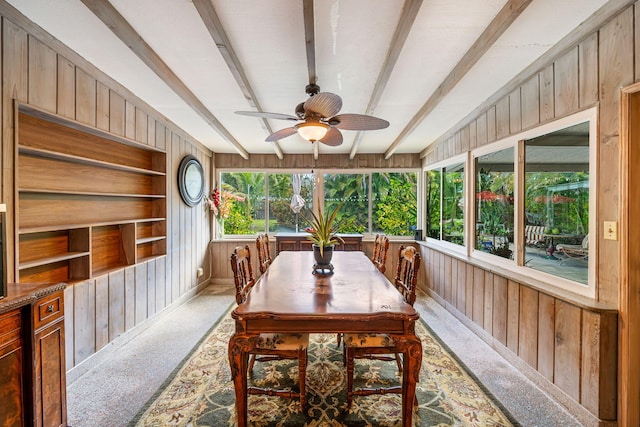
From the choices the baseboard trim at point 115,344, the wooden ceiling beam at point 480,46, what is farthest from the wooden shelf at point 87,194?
the wooden ceiling beam at point 480,46

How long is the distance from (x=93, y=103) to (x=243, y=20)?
1.63m

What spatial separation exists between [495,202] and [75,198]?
4045 millimetres

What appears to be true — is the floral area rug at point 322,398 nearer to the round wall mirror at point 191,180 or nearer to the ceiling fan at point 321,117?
the ceiling fan at point 321,117

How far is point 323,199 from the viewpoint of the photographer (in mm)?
5664

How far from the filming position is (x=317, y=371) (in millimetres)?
2506

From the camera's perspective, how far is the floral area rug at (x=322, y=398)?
1.95 m

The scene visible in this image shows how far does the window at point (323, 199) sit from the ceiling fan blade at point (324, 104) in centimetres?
337

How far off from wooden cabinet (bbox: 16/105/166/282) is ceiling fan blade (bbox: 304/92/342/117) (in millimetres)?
1863

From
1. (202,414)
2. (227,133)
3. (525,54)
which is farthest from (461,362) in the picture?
(227,133)

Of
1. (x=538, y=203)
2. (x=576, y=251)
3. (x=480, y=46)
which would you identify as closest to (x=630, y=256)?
(x=576, y=251)

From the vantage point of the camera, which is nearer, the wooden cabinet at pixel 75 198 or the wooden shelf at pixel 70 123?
the wooden shelf at pixel 70 123

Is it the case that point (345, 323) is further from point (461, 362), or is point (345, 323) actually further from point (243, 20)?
point (243, 20)

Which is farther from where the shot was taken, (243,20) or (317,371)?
(317,371)

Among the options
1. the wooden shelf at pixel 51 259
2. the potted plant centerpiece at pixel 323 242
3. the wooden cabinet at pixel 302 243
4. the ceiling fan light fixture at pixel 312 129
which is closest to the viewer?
the wooden shelf at pixel 51 259
